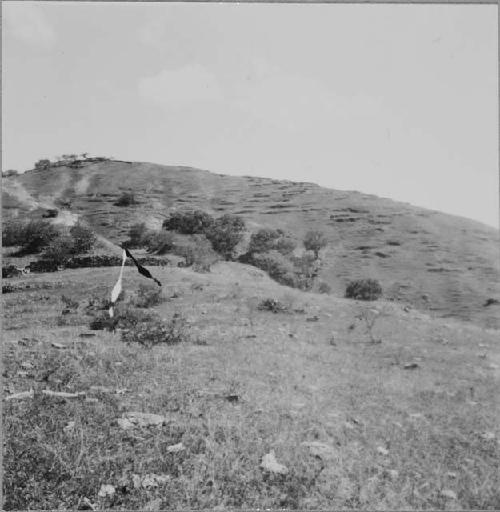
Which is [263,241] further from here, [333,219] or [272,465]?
[272,465]

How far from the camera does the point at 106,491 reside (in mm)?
4617

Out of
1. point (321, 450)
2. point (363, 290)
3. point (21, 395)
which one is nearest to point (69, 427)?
point (21, 395)

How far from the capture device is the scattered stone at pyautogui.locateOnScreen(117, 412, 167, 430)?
19.5 feet

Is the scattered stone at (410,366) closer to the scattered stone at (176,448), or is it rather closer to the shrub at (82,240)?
the scattered stone at (176,448)

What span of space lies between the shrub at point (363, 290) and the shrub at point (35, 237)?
2120 cm

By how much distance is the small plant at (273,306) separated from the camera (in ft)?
55.7

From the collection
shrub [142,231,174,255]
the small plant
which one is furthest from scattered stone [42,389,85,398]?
shrub [142,231,174,255]

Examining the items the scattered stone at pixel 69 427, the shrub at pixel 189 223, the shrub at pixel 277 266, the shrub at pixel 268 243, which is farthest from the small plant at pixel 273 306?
the shrub at pixel 189 223

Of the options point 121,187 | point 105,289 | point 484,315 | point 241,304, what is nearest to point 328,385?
point 241,304

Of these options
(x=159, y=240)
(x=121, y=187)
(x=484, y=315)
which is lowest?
(x=484, y=315)

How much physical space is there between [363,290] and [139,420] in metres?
29.0

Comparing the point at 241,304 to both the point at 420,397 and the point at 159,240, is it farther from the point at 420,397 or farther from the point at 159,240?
the point at 159,240

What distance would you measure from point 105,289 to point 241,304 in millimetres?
5299

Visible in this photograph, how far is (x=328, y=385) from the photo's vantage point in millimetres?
9250
